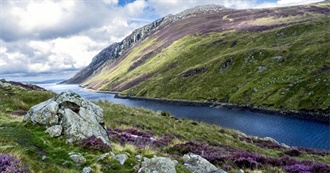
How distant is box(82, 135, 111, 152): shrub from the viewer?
15.7 metres

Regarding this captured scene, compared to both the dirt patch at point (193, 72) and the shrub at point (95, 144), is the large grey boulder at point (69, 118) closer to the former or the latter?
the shrub at point (95, 144)

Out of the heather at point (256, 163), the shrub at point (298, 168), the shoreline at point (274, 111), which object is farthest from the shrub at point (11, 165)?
the shoreline at point (274, 111)

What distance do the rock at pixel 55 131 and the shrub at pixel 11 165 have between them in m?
6.90

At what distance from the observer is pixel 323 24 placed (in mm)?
184875

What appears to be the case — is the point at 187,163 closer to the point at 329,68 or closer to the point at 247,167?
the point at 247,167

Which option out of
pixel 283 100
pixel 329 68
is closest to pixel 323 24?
pixel 329 68

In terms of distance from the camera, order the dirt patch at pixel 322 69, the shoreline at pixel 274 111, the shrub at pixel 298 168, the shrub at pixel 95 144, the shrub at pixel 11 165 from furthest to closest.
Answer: the dirt patch at pixel 322 69
the shoreline at pixel 274 111
the shrub at pixel 298 168
the shrub at pixel 95 144
the shrub at pixel 11 165

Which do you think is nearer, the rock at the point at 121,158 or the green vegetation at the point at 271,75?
the rock at the point at 121,158

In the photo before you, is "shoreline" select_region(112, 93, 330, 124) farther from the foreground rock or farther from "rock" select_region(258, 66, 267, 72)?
the foreground rock

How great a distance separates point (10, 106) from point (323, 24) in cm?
20762

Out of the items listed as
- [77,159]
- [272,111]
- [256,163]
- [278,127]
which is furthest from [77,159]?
[272,111]

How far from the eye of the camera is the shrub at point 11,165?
8844 millimetres

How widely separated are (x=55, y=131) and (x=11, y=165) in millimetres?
7777

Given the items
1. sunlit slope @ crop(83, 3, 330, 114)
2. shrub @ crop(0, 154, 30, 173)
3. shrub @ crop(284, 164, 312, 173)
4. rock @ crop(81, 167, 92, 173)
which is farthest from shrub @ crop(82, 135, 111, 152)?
sunlit slope @ crop(83, 3, 330, 114)
